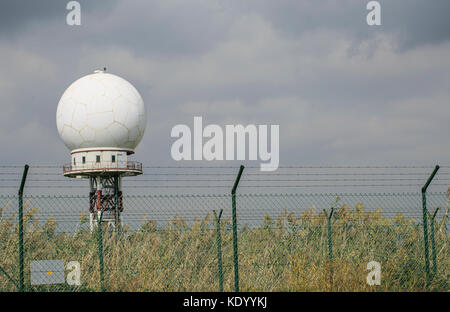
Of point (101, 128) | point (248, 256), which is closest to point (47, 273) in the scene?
point (248, 256)

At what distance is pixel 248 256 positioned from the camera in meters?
13.9

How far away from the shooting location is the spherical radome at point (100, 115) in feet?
103

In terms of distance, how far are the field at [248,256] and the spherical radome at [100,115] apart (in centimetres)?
1649

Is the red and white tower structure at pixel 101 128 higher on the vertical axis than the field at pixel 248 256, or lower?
higher

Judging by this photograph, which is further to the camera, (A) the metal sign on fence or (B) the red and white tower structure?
(B) the red and white tower structure

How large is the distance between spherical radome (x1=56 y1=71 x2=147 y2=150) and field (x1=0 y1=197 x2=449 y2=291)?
16494mm

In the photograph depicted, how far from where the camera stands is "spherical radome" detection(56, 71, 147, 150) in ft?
103

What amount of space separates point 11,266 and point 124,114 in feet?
62.2

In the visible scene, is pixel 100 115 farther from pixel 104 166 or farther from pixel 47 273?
pixel 47 273

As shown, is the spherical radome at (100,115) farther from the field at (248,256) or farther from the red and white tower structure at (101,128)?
the field at (248,256)

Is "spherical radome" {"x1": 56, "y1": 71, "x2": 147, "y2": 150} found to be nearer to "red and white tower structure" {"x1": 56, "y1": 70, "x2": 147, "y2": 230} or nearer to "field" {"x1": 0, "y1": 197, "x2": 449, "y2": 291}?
"red and white tower structure" {"x1": 56, "y1": 70, "x2": 147, "y2": 230}

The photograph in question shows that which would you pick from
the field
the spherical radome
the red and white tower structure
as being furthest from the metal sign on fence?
the spherical radome

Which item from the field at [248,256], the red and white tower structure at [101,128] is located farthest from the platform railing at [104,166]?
the field at [248,256]
